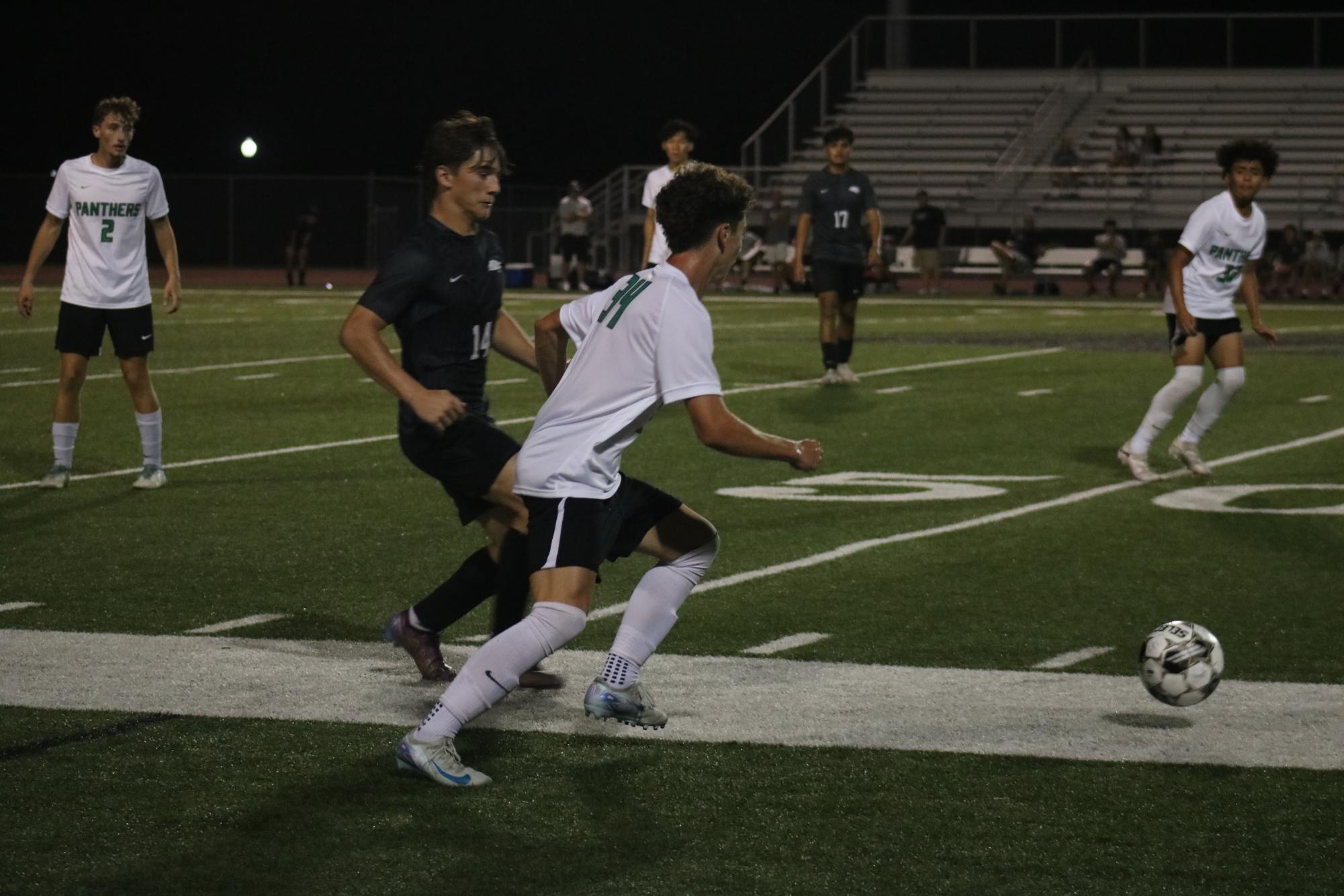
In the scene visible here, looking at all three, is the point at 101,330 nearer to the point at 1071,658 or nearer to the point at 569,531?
the point at 1071,658

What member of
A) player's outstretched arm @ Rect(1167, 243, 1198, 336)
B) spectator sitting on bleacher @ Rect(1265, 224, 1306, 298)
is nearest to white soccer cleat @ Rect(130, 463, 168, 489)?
player's outstretched arm @ Rect(1167, 243, 1198, 336)

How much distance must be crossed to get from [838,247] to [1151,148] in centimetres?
2108

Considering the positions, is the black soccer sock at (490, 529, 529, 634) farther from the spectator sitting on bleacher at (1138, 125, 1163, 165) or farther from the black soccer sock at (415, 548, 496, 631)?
the spectator sitting on bleacher at (1138, 125, 1163, 165)

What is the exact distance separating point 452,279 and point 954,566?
304 centimetres

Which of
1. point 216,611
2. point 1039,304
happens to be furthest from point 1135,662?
point 1039,304

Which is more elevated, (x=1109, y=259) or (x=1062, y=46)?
(x=1062, y=46)

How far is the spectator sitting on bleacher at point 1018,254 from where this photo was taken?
110ft

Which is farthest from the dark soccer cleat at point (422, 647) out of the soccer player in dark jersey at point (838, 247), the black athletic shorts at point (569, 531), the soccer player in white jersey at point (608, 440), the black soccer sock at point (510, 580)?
the soccer player in dark jersey at point (838, 247)

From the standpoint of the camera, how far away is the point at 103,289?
33.8ft

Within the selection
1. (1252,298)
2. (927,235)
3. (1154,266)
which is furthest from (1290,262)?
A: (1252,298)

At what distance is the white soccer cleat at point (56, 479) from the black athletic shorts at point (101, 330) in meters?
0.59

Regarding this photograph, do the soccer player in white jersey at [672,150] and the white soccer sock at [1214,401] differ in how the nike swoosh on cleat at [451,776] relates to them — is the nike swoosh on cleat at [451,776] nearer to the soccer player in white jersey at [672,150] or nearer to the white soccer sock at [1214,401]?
the white soccer sock at [1214,401]

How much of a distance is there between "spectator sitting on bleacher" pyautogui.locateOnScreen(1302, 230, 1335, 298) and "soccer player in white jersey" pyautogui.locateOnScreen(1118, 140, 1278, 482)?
22347mm

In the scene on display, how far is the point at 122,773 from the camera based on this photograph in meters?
5.00
